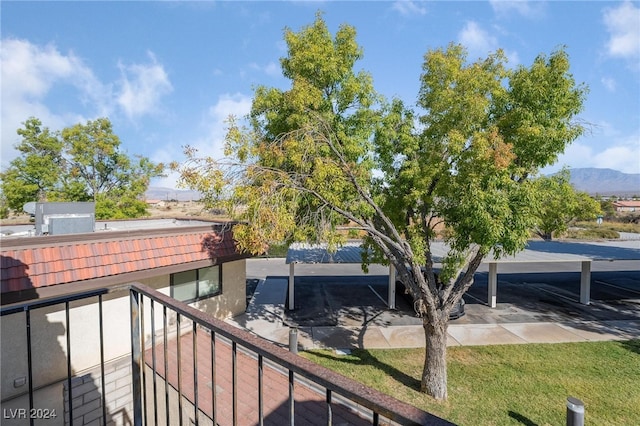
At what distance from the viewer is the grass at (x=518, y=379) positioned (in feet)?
21.0

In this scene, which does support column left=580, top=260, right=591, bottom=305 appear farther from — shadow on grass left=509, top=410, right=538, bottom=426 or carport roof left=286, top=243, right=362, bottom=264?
shadow on grass left=509, top=410, right=538, bottom=426

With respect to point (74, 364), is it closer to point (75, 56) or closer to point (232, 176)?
point (232, 176)

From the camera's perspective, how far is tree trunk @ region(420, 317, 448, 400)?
6.95 meters

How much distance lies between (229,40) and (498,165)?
33.0 ft

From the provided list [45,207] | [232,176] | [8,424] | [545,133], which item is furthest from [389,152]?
[45,207]

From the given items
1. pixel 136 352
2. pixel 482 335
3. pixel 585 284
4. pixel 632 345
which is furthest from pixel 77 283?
pixel 585 284

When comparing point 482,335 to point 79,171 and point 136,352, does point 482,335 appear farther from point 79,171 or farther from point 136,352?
point 79,171

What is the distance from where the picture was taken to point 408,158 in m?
8.06

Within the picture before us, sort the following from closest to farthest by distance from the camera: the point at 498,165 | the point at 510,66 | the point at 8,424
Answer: the point at 8,424 < the point at 498,165 < the point at 510,66

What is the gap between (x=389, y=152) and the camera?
8141mm

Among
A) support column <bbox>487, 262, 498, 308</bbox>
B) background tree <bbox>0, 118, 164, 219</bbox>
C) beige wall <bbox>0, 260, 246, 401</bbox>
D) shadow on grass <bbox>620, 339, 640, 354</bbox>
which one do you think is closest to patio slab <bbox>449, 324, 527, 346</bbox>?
support column <bbox>487, 262, 498, 308</bbox>

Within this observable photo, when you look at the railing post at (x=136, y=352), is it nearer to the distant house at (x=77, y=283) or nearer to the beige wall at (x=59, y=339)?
the distant house at (x=77, y=283)

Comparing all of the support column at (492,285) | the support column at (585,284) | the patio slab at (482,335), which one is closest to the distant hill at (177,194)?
the patio slab at (482,335)

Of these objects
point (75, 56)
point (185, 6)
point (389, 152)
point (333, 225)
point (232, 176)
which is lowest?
point (333, 225)
